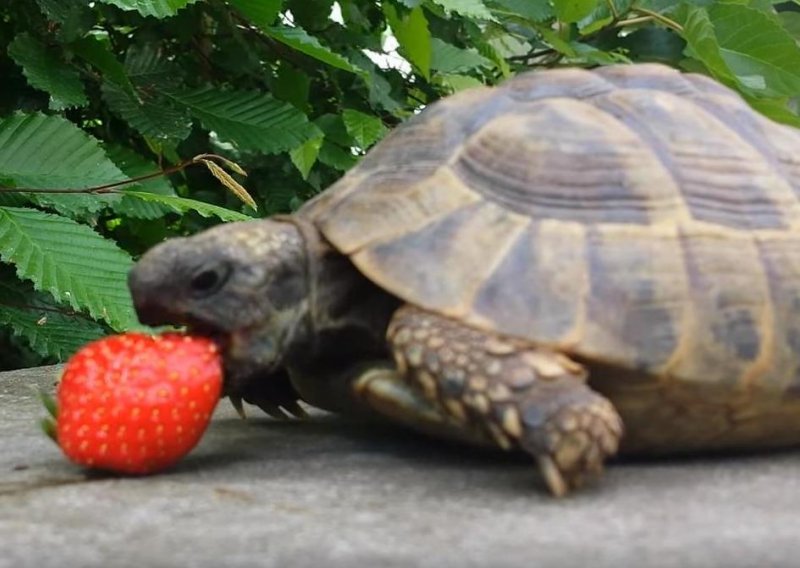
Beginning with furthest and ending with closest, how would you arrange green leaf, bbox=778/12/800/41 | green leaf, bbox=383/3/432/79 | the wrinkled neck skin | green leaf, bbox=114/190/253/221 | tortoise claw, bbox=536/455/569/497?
1. green leaf, bbox=778/12/800/41
2. green leaf, bbox=383/3/432/79
3. green leaf, bbox=114/190/253/221
4. the wrinkled neck skin
5. tortoise claw, bbox=536/455/569/497

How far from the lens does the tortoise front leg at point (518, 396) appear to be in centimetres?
117

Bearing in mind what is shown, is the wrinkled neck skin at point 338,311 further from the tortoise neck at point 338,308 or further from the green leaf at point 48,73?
the green leaf at point 48,73

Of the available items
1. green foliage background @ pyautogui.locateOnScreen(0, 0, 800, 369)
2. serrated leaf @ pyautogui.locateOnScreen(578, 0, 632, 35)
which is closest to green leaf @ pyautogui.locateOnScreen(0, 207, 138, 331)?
green foliage background @ pyautogui.locateOnScreen(0, 0, 800, 369)

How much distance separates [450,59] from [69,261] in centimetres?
104

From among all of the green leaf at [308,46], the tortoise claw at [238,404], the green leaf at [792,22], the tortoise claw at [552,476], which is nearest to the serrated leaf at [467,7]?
the green leaf at [308,46]

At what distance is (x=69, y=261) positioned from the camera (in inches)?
74.4

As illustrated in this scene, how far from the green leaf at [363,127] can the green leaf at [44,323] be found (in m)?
0.70

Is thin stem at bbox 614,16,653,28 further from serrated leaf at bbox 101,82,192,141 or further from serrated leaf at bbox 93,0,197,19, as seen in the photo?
serrated leaf at bbox 93,0,197,19

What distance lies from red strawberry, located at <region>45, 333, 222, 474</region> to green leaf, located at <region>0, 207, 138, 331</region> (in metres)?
0.48

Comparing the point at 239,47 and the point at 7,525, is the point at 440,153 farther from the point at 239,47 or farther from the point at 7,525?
the point at 239,47

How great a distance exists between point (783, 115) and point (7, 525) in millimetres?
1958

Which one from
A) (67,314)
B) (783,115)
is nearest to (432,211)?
(67,314)

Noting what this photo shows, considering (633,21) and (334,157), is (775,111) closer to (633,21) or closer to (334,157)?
(633,21)

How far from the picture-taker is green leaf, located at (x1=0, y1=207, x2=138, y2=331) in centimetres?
184
